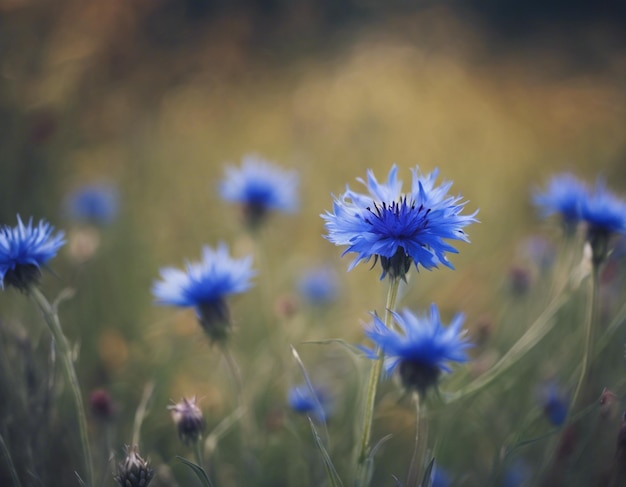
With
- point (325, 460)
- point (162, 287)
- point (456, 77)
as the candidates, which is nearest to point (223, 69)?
point (456, 77)

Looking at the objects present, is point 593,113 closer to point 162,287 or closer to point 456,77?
point 456,77

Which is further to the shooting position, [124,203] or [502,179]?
[502,179]

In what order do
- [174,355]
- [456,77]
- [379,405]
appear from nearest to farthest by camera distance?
[379,405] < [174,355] < [456,77]

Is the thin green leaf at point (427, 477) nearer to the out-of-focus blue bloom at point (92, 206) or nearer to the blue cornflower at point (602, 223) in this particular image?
the blue cornflower at point (602, 223)

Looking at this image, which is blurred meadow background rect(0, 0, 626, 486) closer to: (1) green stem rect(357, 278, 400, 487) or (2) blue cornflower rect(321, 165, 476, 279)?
(1) green stem rect(357, 278, 400, 487)

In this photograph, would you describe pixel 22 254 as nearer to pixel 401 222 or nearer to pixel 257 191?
pixel 401 222

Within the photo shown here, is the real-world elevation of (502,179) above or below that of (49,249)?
above

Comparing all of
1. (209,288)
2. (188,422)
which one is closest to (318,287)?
(209,288)
